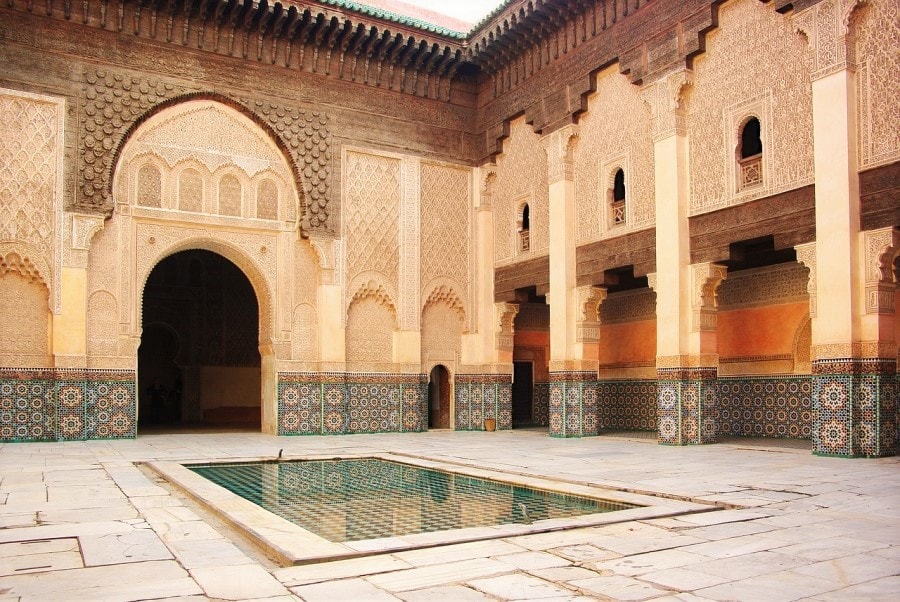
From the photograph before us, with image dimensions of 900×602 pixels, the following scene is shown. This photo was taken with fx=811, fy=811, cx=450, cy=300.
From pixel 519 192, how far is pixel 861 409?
5.80 meters

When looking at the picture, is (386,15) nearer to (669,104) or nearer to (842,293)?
(669,104)

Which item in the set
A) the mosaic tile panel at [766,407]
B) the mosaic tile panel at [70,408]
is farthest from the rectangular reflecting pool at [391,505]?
the mosaic tile panel at [766,407]

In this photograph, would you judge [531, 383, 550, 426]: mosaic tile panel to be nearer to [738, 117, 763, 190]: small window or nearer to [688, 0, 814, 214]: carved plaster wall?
[688, 0, 814, 214]: carved plaster wall

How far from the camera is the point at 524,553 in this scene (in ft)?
10.1

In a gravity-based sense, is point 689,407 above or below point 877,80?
below

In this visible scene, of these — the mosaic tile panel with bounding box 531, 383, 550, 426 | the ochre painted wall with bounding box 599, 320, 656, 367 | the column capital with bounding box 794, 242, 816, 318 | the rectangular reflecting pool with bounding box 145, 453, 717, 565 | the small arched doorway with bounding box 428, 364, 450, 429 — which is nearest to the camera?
the rectangular reflecting pool with bounding box 145, 453, 717, 565

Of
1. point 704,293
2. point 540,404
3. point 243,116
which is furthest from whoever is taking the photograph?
point 540,404

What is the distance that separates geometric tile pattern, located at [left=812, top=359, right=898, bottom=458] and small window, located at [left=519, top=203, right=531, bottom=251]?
5.09 metres

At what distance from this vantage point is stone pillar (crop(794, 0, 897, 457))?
22.1 ft

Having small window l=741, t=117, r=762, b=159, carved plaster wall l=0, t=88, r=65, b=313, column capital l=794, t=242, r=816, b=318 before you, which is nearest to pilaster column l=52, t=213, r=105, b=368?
carved plaster wall l=0, t=88, r=65, b=313

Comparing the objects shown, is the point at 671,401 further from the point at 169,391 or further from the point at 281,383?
the point at 169,391

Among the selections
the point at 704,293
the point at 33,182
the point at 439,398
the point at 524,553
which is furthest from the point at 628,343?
the point at 524,553

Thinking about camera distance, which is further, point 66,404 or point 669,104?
point 66,404

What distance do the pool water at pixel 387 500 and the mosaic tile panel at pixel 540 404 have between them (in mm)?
6639
